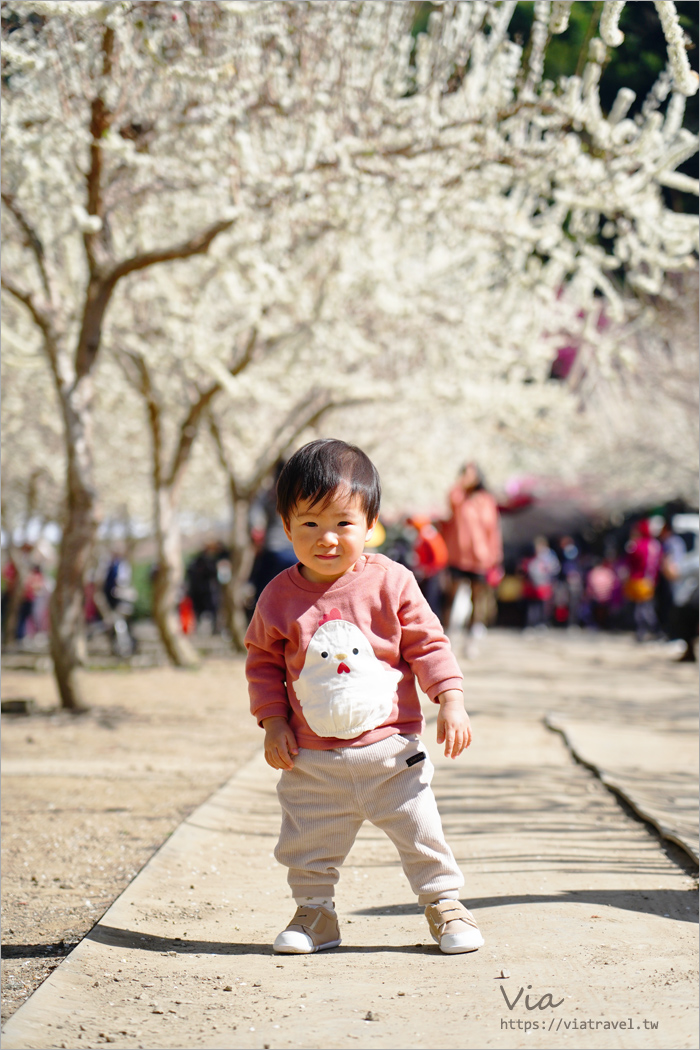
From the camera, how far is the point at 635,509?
25172 millimetres

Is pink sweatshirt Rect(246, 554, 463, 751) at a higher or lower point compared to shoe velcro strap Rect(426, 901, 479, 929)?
higher

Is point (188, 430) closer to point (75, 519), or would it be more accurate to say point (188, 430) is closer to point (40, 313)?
point (75, 519)

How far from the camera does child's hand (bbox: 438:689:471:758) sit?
2.71 metres

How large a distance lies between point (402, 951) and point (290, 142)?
6664 mm

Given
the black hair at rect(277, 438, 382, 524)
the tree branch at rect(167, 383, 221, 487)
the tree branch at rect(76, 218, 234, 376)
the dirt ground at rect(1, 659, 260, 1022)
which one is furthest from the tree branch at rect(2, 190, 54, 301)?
the black hair at rect(277, 438, 382, 524)

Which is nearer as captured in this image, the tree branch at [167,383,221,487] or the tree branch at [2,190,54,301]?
the tree branch at [2,190,54,301]

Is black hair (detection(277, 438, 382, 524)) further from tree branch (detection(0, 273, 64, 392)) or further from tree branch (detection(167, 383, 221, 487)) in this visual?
tree branch (detection(167, 383, 221, 487))

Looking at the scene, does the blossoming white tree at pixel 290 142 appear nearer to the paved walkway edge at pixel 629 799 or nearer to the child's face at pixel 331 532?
the child's face at pixel 331 532

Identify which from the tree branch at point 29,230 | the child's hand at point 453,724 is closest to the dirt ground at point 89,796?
the child's hand at point 453,724

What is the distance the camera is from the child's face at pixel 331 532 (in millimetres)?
2725

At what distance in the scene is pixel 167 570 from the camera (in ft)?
38.8

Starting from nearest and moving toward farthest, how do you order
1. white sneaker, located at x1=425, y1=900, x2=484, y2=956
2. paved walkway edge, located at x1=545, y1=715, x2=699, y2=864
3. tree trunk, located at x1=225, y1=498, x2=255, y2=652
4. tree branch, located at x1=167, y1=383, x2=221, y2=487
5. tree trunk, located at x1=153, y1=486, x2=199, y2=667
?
white sneaker, located at x1=425, y1=900, x2=484, y2=956 → paved walkway edge, located at x1=545, y1=715, x2=699, y2=864 → tree branch, located at x1=167, y1=383, x2=221, y2=487 → tree trunk, located at x1=153, y1=486, x2=199, y2=667 → tree trunk, located at x1=225, y1=498, x2=255, y2=652

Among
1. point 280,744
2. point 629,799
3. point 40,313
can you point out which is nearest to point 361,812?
point 280,744

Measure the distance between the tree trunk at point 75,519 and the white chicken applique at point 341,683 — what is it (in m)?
5.44
